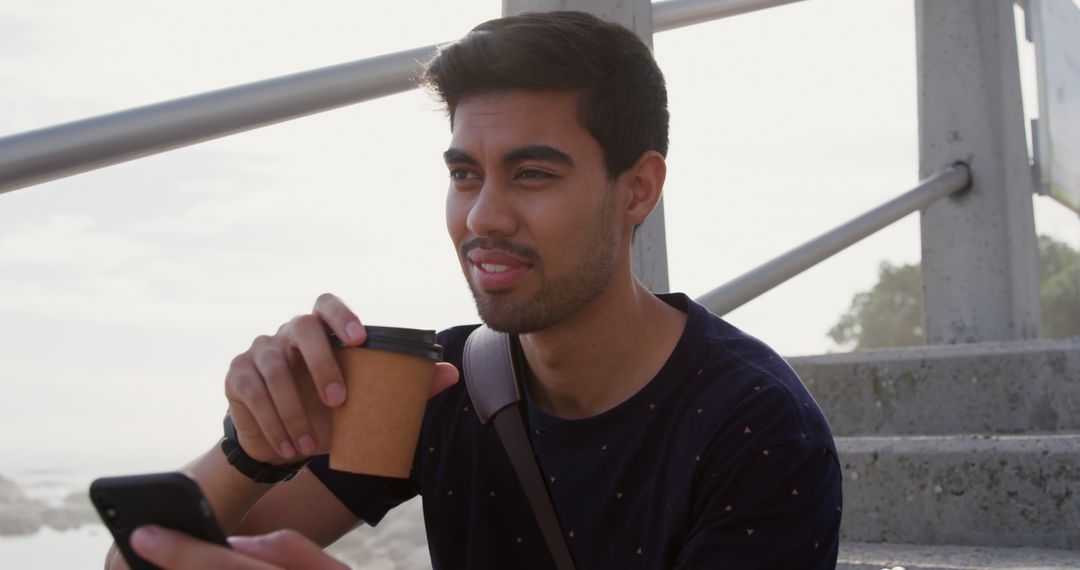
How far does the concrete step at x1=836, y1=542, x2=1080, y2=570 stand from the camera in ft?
8.22

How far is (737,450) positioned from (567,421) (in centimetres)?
33

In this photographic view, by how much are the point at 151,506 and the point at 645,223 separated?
1.60m

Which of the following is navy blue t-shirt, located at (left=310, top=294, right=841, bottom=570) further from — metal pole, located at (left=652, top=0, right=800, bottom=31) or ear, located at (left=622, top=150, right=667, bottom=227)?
metal pole, located at (left=652, top=0, right=800, bottom=31)

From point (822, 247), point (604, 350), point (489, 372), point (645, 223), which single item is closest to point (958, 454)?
point (822, 247)

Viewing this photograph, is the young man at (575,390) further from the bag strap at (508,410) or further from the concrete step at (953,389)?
the concrete step at (953,389)

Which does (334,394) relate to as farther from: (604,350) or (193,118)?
(604,350)

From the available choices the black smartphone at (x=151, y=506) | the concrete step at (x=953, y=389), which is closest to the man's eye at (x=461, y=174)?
the black smartphone at (x=151, y=506)

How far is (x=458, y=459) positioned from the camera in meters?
1.98

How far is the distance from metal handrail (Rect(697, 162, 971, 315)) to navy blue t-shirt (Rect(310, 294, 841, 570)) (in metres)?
0.80

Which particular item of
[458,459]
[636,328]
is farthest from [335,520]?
[636,328]

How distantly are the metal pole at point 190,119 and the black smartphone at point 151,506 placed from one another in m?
0.49

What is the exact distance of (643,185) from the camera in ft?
7.09

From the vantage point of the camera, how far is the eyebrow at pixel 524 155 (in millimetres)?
1932

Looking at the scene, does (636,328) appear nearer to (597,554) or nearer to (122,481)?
(597,554)
